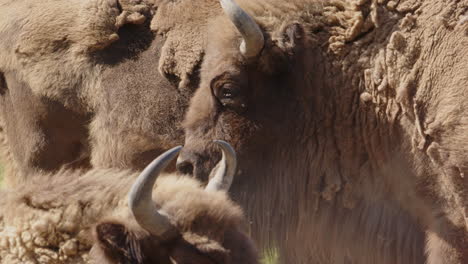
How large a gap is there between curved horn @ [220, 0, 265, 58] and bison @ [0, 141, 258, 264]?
232cm

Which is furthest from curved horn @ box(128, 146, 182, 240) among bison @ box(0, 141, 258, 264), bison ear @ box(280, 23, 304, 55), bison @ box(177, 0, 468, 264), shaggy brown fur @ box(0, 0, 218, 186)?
shaggy brown fur @ box(0, 0, 218, 186)

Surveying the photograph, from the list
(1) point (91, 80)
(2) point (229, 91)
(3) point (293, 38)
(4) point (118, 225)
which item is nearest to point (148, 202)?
(4) point (118, 225)

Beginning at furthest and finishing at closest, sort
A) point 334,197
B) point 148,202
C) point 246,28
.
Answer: point 334,197, point 246,28, point 148,202

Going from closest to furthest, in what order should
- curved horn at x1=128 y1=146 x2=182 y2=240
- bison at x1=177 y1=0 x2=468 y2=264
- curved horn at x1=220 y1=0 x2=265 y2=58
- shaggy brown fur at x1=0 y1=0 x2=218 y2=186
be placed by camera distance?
1. curved horn at x1=128 y1=146 x2=182 y2=240
2. bison at x1=177 y1=0 x2=468 y2=264
3. curved horn at x1=220 y1=0 x2=265 y2=58
4. shaggy brown fur at x1=0 y1=0 x2=218 y2=186

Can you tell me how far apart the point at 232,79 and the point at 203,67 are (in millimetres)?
301

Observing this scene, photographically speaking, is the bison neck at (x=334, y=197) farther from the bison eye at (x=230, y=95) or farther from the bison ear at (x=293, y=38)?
the bison ear at (x=293, y=38)

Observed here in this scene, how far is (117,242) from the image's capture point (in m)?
3.36

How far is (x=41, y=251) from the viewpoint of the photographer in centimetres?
343

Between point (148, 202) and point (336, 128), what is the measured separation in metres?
2.79

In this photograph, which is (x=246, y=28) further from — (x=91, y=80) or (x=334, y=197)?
(x=91, y=80)

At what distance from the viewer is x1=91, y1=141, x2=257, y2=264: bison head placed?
3340mm

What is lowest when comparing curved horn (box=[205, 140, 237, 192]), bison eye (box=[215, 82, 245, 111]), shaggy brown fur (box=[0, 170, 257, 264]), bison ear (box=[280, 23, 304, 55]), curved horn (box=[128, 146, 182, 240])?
bison eye (box=[215, 82, 245, 111])

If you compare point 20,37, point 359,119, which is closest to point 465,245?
point 359,119

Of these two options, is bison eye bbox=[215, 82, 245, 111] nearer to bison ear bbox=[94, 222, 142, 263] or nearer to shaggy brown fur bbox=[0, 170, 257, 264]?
shaggy brown fur bbox=[0, 170, 257, 264]
